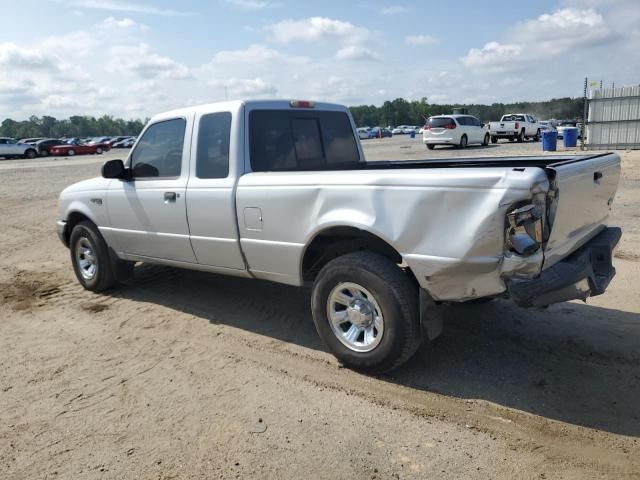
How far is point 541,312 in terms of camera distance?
16.4 ft

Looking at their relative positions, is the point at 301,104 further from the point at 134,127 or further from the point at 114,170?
the point at 134,127

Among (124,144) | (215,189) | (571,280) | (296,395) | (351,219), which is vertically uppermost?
(215,189)

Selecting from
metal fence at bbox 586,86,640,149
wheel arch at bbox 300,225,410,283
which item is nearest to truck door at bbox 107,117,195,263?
wheel arch at bbox 300,225,410,283

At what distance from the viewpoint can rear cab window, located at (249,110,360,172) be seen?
4.66m

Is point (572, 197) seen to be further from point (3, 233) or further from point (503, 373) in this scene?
point (3, 233)

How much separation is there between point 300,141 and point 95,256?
112 inches

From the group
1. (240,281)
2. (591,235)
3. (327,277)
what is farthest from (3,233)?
(591,235)

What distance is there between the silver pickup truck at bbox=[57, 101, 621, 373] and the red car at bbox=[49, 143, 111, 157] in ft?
142

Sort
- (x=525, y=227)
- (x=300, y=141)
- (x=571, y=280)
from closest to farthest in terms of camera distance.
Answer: (x=525, y=227) → (x=571, y=280) → (x=300, y=141)

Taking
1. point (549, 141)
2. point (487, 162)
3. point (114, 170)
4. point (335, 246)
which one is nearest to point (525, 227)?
point (335, 246)

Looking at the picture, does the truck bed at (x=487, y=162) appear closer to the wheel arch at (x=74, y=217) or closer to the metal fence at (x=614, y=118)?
the wheel arch at (x=74, y=217)

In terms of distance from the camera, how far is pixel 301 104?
5.09 meters

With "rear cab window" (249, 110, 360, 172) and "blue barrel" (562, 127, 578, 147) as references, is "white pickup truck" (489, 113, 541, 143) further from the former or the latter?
"rear cab window" (249, 110, 360, 172)

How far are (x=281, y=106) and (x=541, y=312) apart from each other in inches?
120
